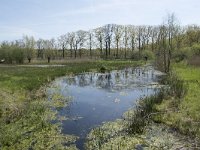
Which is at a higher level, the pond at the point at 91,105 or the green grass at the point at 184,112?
the green grass at the point at 184,112

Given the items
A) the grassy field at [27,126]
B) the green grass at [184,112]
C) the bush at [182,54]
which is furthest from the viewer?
the bush at [182,54]

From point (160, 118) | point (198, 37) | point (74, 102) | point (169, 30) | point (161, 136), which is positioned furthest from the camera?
point (198, 37)

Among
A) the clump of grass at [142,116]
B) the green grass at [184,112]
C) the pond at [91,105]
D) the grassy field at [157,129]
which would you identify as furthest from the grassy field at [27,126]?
the green grass at [184,112]

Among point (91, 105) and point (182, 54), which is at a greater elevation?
point (182, 54)

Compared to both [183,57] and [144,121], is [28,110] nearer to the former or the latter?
Result: [144,121]

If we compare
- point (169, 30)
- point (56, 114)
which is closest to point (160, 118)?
point (56, 114)

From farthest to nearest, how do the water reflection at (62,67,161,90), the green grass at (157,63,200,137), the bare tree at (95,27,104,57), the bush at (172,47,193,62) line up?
the bare tree at (95,27,104,57), the bush at (172,47,193,62), the water reflection at (62,67,161,90), the green grass at (157,63,200,137)

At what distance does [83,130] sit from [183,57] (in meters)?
54.5

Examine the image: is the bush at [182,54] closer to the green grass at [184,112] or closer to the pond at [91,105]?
the pond at [91,105]

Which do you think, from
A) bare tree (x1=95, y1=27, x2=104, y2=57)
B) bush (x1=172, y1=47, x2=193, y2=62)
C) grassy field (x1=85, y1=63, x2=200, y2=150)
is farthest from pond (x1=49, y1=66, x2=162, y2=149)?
bare tree (x1=95, y1=27, x2=104, y2=57)

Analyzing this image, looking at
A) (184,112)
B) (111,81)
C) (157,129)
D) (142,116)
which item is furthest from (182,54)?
(157,129)

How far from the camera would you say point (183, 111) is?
1711 centimetres

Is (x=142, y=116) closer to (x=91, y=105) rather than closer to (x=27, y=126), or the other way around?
(x=91, y=105)

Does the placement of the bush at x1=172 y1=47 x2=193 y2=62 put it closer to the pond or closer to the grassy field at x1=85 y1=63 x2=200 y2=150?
the pond
